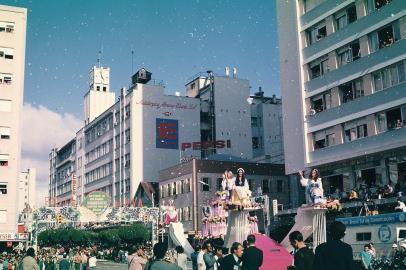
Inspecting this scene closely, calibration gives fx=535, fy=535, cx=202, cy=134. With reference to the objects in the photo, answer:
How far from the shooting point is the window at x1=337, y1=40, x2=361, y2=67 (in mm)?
37906

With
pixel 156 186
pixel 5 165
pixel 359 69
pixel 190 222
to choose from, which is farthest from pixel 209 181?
pixel 359 69

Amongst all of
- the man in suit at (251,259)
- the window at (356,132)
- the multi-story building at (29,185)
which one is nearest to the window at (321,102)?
the window at (356,132)

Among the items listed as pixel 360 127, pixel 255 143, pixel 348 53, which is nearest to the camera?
pixel 360 127

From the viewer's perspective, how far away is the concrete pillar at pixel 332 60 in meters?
39.8

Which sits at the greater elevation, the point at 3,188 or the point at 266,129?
the point at 266,129

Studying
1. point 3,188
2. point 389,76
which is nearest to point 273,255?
point 389,76

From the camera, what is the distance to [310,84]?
4225 centimetres

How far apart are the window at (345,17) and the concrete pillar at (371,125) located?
732 centimetres

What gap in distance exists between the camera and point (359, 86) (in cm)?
3756

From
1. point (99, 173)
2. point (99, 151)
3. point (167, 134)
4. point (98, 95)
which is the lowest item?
point (99, 173)

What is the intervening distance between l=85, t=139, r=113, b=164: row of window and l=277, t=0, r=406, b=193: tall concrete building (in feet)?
129

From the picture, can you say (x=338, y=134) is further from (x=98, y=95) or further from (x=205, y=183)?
(x=98, y=95)

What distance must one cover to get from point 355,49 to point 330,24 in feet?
11.2

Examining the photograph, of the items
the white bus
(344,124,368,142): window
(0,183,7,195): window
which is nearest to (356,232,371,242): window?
the white bus
